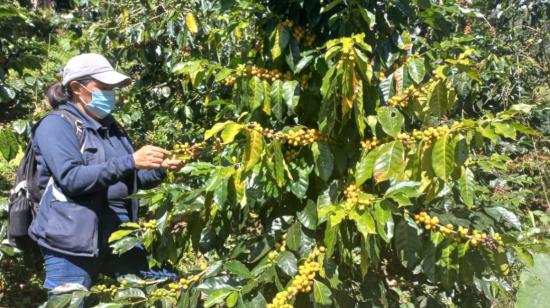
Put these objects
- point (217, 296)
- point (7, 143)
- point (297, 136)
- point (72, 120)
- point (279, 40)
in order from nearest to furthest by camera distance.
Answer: point (217, 296) → point (297, 136) → point (279, 40) → point (72, 120) → point (7, 143)

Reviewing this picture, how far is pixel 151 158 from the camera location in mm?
2133

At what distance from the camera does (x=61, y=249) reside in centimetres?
234

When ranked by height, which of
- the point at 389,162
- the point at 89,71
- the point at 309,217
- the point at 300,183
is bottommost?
the point at 309,217

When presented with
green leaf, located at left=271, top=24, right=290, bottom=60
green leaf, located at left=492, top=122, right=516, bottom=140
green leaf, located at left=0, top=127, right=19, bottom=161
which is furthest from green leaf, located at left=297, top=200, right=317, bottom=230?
green leaf, located at left=0, top=127, right=19, bottom=161

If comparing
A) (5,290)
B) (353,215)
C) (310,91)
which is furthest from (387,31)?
(5,290)

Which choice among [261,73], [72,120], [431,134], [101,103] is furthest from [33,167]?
[431,134]

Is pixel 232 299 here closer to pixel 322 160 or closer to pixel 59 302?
pixel 322 160

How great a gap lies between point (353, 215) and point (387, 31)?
815 millimetres

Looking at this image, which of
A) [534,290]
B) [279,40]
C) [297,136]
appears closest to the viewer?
[297,136]

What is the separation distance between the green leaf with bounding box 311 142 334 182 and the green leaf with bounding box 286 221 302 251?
7.7 inches

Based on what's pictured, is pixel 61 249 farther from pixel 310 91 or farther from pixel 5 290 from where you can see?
pixel 5 290

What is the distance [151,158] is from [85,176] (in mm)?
312

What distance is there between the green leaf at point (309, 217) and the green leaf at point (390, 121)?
403 mm

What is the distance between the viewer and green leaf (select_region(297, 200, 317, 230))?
182 centimetres
